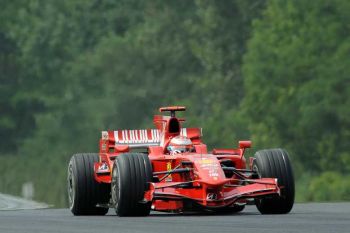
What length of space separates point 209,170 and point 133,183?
3.52ft

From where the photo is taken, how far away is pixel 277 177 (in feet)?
75.4

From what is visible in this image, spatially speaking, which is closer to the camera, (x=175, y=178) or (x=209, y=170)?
(x=209, y=170)

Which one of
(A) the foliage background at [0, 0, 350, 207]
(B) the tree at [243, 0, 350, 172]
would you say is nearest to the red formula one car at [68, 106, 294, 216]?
(A) the foliage background at [0, 0, 350, 207]

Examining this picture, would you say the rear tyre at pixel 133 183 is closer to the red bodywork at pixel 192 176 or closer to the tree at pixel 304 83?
the red bodywork at pixel 192 176

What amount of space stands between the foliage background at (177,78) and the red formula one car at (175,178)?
23295mm

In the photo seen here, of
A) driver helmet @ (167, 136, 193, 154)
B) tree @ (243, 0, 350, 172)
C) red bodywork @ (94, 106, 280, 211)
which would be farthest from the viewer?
tree @ (243, 0, 350, 172)

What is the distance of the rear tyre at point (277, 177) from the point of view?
75.3 ft

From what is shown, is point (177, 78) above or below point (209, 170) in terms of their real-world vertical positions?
above

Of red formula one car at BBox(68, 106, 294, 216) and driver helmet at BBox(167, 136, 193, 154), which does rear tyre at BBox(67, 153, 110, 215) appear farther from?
driver helmet at BBox(167, 136, 193, 154)

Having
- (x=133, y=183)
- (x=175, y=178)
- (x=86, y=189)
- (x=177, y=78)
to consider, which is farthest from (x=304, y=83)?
(x=133, y=183)

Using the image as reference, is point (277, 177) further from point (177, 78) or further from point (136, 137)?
point (177, 78)

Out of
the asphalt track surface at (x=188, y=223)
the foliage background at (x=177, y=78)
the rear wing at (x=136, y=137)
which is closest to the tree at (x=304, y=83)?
the foliage background at (x=177, y=78)

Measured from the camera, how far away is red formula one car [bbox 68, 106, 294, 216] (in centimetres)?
2222

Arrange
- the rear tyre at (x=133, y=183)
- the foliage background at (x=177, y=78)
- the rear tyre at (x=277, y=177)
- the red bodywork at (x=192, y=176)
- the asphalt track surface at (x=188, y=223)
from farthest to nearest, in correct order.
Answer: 1. the foliage background at (x=177, y=78)
2. the rear tyre at (x=277, y=177)
3. the rear tyre at (x=133, y=183)
4. the red bodywork at (x=192, y=176)
5. the asphalt track surface at (x=188, y=223)
